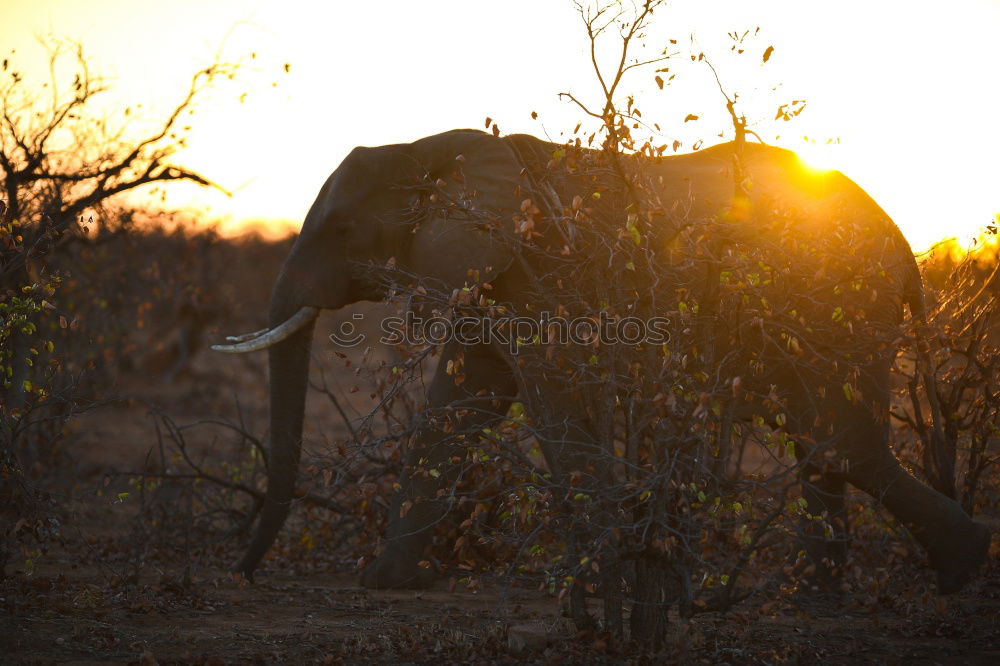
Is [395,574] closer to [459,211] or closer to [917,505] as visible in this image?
[459,211]

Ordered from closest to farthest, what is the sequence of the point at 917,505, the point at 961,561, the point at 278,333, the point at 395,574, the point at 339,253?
the point at 961,561 < the point at 917,505 < the point at 395,574 < the point at 278,333 < the point at 339,253

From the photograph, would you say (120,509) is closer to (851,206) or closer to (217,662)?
(217,662)

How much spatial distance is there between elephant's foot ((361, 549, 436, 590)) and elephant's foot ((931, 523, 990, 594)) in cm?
352

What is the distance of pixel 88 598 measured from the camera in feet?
21.1

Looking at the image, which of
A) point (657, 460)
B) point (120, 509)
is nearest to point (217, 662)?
point (657, 460)

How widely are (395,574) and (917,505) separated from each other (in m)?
3.67

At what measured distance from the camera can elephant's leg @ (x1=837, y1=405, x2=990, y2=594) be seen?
23.6 feet

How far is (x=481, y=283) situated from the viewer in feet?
22.4

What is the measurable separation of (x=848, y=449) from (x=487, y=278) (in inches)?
121

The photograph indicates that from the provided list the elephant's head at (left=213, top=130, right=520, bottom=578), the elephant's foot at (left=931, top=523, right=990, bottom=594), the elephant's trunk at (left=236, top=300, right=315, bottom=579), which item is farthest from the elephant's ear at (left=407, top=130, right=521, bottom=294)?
the elephant's foot at (left=931, top=523, right=990, bottom=594)

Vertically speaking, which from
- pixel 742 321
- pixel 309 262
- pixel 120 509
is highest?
pixel 309 262

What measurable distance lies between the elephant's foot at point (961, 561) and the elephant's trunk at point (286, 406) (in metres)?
4.58

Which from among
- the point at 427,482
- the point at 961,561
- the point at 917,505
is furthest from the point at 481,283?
the point at 961,561

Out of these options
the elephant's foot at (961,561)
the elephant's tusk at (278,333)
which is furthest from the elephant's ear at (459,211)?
the elephant's foot at (961,561)
